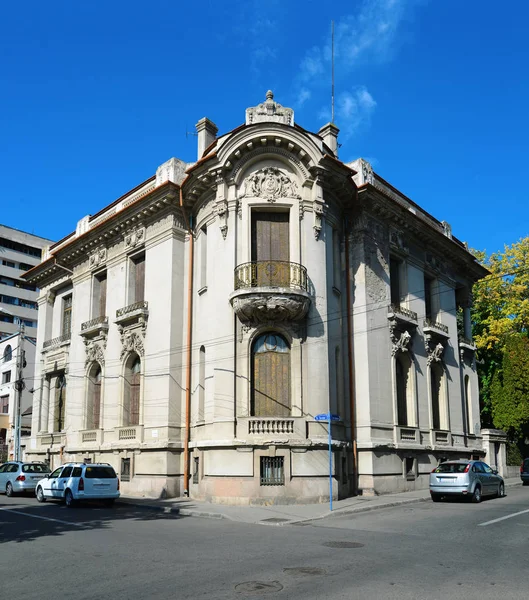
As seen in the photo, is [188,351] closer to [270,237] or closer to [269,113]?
[270,237]

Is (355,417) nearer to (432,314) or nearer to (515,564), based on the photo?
(432,314)

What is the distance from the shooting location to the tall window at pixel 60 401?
106 feet

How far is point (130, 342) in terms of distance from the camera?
26.7 m

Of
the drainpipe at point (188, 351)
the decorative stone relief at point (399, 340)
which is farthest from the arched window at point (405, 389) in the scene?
the drainpipe at point (188, 351)

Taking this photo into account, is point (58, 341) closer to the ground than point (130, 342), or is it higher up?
higher up

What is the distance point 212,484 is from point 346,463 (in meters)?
5.12

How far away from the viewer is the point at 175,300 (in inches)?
987

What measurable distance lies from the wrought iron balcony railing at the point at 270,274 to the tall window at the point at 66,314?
15120 millimetres

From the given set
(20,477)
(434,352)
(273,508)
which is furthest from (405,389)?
(20,477)

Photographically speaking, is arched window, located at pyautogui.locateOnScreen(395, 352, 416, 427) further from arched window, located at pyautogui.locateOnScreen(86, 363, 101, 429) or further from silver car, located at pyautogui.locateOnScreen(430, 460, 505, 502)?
arched window, located at pyautogui.locateOnScreen(86, 363, 101, 429)

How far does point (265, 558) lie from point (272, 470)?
1031 centimetres

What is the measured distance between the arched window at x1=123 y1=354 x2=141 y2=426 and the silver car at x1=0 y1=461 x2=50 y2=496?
4.17m

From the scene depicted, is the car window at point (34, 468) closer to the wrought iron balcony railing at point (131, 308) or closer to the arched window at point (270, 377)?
the wrought iron balcony railing at point (131, 308)

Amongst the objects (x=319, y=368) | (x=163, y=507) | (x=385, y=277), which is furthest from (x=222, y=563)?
(x=385, y=277)
